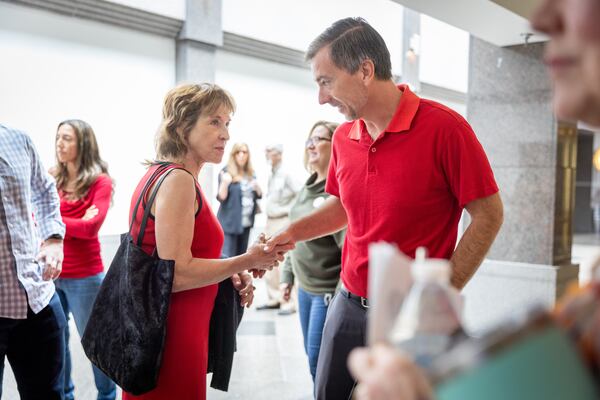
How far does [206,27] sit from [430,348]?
8.27 meters

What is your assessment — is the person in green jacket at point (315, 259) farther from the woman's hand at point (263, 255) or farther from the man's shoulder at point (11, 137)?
the man's shoulder at point (11, 137)

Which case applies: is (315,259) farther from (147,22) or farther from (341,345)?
(147,22)

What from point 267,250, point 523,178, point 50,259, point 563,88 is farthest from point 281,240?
point 523,178

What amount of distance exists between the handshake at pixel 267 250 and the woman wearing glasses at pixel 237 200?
4.79 metres

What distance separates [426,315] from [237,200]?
21.7 ft

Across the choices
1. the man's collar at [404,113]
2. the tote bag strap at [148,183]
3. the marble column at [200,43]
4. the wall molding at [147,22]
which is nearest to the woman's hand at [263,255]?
the tote bag strap at [148,183]

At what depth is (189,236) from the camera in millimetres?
2061

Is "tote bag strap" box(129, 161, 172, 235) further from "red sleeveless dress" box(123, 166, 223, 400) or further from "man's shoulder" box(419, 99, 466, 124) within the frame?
"man's shoulder" box(419, 99, 466, 124)

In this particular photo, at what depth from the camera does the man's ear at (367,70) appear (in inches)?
89.6

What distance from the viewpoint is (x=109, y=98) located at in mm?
7773

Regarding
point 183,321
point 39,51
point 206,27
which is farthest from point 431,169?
point 206,27

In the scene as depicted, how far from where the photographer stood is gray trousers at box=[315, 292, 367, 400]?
2.28m

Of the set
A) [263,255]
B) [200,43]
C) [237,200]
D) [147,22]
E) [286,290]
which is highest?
[147,22]

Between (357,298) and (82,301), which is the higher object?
(357,298)
